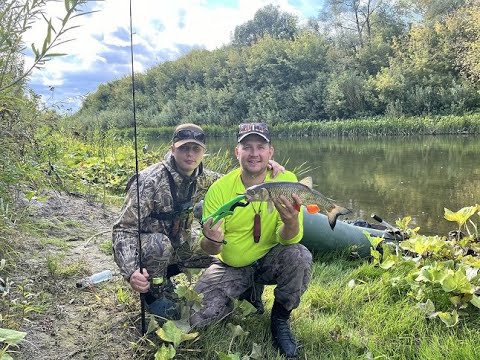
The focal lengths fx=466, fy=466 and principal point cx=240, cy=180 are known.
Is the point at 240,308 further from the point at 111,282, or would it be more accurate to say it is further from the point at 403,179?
the point at 403,179

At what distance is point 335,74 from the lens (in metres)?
39.4

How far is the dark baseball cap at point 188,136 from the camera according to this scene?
3.26m

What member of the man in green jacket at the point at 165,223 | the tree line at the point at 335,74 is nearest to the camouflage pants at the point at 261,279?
the man in green jacket at the point at 165,223

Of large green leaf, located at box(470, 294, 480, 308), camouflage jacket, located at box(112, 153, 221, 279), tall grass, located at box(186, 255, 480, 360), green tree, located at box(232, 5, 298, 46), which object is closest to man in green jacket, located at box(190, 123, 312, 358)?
tall grass, located at box(186, 255, 480, 360)

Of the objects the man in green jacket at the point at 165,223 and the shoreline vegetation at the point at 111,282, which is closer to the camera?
the shoreline vegetation at the point at 111,282

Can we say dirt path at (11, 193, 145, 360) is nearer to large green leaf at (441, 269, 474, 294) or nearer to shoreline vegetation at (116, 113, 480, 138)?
large green leaf at (441, 269, 474, 294)

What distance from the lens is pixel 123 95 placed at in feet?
Answer: 116

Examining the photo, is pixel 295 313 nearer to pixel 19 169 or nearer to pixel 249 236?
pixel 249 236

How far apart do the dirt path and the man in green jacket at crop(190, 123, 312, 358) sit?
0.54 meters

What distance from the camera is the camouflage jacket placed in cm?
301

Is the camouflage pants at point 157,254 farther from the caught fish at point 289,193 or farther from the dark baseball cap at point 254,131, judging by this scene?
the dark baseball cap at point 254,131

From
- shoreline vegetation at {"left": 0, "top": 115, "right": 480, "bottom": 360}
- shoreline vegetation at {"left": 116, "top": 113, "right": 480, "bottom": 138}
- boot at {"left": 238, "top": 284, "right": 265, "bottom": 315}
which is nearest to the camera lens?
shoreline vegetation at {"left": 0, "top": 115, "right": 480, "bottom": 360}

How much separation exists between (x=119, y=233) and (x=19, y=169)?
2.40 ft

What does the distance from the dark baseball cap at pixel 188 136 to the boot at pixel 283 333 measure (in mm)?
1257
